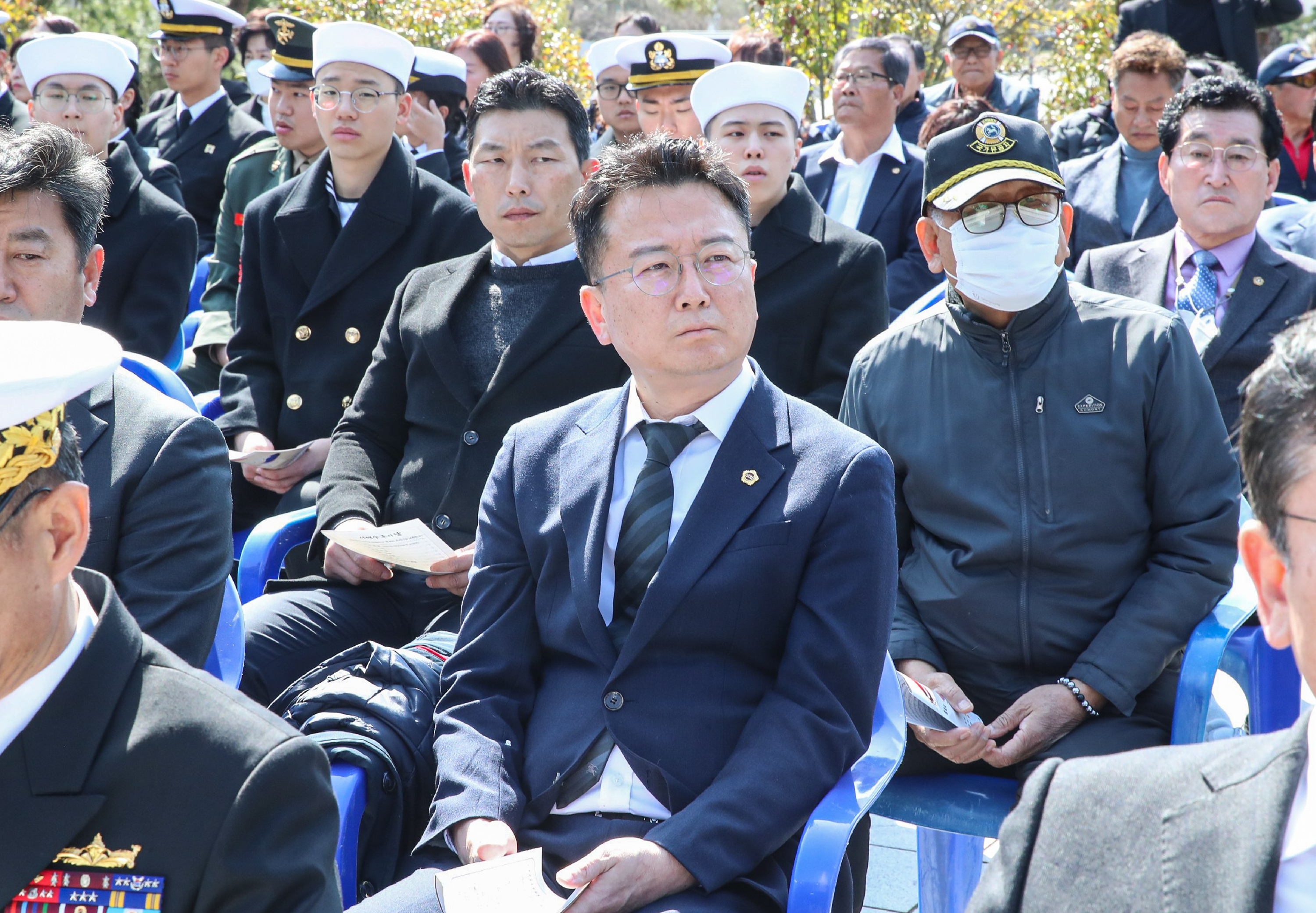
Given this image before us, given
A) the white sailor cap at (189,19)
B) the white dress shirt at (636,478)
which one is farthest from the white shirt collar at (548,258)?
the white sailor cap at (189,19)

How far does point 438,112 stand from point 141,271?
7.27ft

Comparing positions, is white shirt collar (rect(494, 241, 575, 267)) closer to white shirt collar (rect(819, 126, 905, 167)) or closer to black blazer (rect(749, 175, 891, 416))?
black blazer (rect(749, 175, 891, 416))

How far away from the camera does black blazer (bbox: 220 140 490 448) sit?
4184 millimetres

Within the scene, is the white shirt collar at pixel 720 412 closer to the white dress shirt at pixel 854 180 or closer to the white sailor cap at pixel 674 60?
the white sailor cap at pixel 674 60

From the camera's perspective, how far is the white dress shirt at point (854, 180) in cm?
572

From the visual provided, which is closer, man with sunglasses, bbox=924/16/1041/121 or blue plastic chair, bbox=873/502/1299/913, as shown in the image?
blue plastic chair, bbox=873/502/1299/913

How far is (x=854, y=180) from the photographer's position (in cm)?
582

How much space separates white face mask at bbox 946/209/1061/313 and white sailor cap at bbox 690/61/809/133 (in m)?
1.50

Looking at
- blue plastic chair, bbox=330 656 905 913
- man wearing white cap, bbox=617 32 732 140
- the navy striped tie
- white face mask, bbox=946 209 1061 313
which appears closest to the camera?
blue plastic chair, bbox=330 656 905 913

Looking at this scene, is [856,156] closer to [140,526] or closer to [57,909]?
[140,526]

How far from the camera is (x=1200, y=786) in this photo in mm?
1378

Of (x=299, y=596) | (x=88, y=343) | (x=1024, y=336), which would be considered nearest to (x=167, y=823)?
(x=88, y=343)

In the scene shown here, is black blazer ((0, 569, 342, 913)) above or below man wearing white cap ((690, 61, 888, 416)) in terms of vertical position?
below

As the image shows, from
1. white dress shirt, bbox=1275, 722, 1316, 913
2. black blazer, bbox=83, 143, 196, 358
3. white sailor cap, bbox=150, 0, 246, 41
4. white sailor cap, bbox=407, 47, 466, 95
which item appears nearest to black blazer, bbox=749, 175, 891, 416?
black blazer, bbox=83, 143, 196, 358
